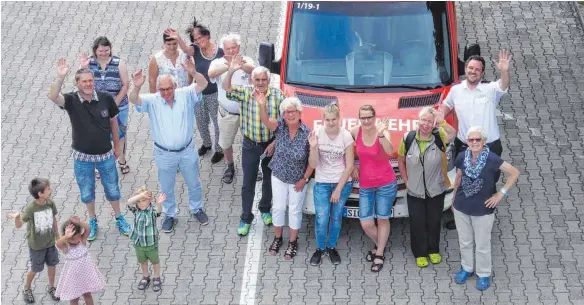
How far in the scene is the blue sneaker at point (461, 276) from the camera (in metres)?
11.1

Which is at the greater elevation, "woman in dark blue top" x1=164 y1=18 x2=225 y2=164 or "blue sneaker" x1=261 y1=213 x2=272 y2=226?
"woman in dark blue top" x1=164 y1=18 x2=225 y2=164

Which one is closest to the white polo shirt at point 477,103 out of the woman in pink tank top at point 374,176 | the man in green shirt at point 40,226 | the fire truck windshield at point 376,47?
the fire truck windshield at point 376,47

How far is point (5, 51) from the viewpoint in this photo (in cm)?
1633

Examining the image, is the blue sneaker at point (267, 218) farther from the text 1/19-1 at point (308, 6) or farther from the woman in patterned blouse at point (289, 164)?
the text 1/19-1 at point (308, 6)

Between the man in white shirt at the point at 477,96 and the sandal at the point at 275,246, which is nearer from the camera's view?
the man in white shirt at the point at 477,96

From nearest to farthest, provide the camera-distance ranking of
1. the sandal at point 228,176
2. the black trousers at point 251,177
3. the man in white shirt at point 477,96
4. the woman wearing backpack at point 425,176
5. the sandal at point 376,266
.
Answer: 1. the woman wearing backpack at point 425,176
2. the man in white shirt at point 477,96
3. the sandal at point 376,266
4. the black trousers at point 251,177
5. the sandal at point 228,176

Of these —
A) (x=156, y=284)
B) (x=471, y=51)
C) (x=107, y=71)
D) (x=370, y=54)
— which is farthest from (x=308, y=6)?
(x=156, y=284)

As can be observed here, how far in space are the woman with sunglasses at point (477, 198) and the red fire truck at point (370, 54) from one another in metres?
1.27

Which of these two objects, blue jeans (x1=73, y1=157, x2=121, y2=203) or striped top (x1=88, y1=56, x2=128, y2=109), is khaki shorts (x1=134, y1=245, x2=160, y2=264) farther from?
striped top (x1=88, y1=56, x2=128, y2=109)

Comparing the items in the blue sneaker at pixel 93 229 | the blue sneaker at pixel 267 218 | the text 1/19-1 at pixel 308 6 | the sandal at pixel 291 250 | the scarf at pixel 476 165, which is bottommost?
the sandal at pixel 291 250

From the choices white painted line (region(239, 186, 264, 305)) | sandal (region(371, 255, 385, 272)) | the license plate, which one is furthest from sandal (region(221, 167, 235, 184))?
sandal (region(371, 255, 385, 272))

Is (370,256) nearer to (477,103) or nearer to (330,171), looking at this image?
(330,171)

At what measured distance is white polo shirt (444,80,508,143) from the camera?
37.2ft

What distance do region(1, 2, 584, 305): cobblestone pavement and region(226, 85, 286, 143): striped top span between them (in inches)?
48.4
